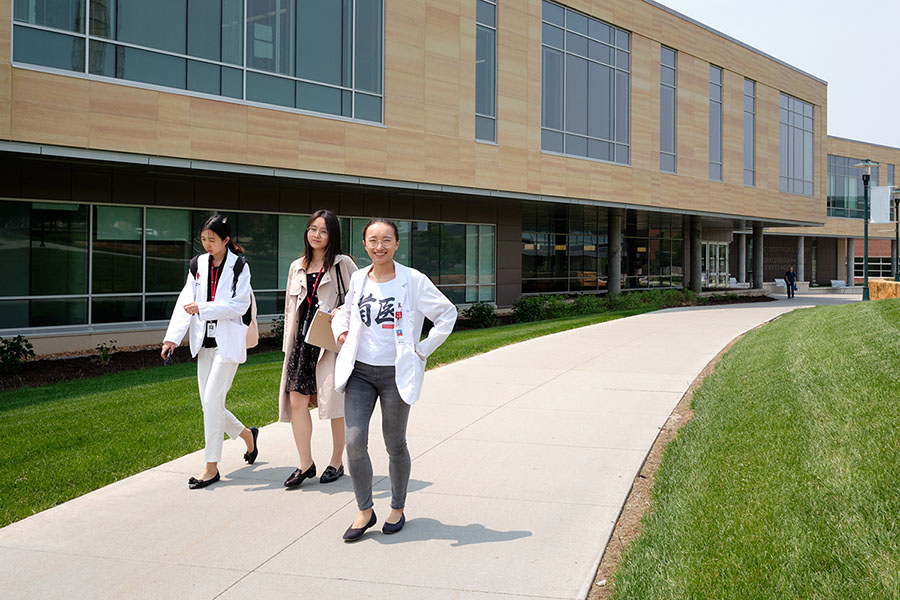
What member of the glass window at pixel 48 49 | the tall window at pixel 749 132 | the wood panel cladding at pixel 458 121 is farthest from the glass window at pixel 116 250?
the tall window at pixel 749 132

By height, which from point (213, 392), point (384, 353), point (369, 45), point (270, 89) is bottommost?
point (213, 392)

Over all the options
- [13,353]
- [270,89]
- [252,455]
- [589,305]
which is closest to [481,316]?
[589,305]

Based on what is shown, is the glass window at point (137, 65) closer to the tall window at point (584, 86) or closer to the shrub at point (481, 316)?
the shrub at point (481, 316)

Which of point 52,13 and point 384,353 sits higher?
point 52,13

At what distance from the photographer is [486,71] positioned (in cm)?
2267

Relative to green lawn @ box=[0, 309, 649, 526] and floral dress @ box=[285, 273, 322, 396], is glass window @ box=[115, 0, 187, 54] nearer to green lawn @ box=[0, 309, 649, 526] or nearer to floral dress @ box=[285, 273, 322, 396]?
green lawn @ box=[0, 309, 649, 526]

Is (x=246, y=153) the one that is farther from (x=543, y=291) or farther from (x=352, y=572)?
(x=543, y=291)

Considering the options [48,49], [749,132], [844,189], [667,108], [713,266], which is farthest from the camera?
[844,189]

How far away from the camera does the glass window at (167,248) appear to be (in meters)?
17.8

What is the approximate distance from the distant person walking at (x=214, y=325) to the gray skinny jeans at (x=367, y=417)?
5.01ft

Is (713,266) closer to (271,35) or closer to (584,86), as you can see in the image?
(584,86)

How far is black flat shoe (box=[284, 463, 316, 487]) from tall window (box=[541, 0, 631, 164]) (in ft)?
65.0

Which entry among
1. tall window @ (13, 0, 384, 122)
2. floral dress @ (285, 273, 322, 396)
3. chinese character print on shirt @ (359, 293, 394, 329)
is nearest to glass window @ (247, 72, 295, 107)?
tall window @ (13, 0, 384, 122)

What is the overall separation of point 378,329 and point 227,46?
1371cm
